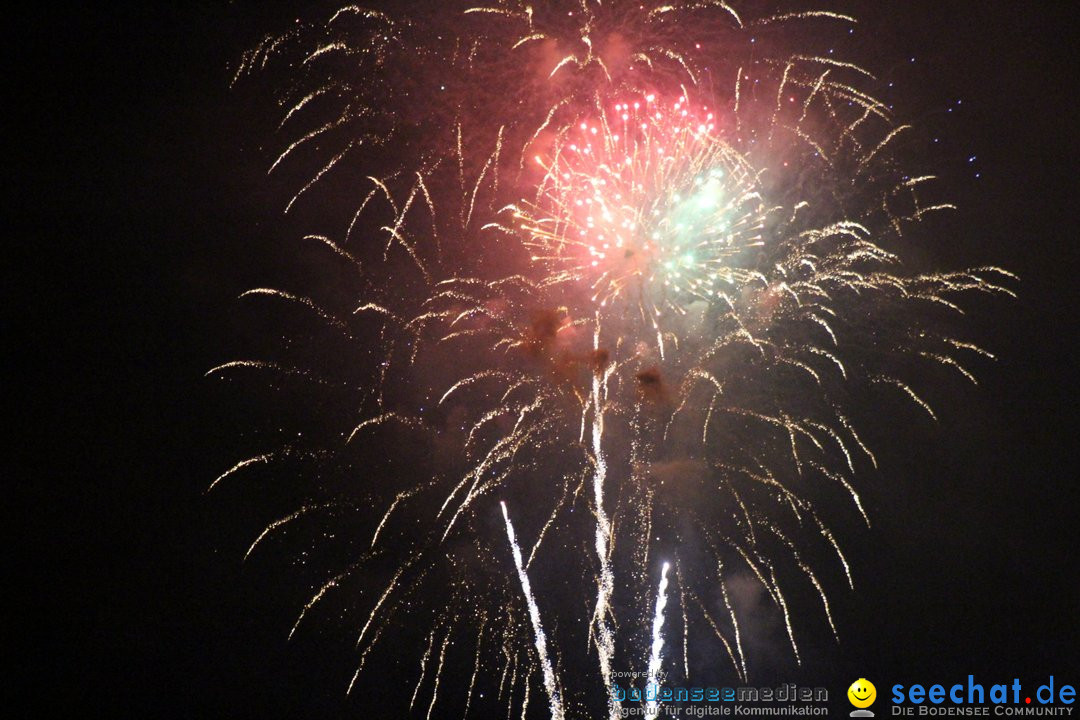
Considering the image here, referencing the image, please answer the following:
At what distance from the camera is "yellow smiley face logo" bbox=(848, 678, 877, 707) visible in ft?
53.9

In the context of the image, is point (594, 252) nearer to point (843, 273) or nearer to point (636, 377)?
point (636, 377)

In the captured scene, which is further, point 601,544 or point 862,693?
point 862,693

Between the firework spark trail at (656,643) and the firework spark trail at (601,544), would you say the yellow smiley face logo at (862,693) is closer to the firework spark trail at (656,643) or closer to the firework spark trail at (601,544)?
the firework spark trail at (656,643)

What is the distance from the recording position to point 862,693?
16.5 m

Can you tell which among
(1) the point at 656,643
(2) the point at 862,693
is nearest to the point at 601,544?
(1) the point at 656,643

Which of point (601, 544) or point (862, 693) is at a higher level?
point (601, 544)

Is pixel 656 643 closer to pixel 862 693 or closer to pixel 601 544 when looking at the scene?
pixel 601 544

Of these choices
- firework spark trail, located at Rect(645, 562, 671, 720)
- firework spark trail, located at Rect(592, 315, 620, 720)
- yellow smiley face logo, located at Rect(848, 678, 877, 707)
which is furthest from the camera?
yellow smiley face logo, located at Rect(848, 678, 877, 707)

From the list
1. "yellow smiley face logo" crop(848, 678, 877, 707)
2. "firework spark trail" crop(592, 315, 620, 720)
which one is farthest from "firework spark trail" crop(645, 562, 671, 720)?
"yellow smiley face logo" crop(848, 678, 877, 707)

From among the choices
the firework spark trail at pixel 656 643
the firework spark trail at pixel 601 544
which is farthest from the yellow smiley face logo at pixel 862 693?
the firework spark trail at pixel 601 544

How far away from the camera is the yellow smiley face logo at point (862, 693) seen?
16438mm

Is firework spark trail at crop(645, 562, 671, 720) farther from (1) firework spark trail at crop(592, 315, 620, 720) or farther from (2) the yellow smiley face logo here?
(2) the yellow smiley face logo

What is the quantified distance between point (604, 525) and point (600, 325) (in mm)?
3237

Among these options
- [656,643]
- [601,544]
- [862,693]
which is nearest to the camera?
[601,544]
